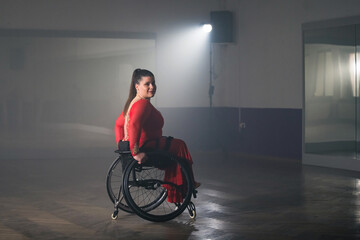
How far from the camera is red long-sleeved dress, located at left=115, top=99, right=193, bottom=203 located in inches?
171

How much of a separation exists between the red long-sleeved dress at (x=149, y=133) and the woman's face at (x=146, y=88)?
3.0 inches

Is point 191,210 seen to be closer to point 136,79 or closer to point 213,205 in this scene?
point 213,205

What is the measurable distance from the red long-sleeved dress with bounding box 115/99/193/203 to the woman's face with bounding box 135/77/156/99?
8 cm

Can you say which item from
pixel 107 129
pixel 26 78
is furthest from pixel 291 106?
pixel 26 78

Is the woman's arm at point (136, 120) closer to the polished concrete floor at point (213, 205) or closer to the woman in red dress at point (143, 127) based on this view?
the woman in red dress at point (143, 127)

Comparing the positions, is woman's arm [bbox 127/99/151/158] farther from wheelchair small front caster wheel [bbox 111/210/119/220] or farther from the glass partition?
the glass partition

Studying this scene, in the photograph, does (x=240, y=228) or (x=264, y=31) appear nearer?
(x=240, y=228)

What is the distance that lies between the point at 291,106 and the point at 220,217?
4.31m

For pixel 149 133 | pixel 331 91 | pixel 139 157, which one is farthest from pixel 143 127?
pixel 331 91

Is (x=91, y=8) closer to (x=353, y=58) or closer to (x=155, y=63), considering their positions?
(x=155, y=63)

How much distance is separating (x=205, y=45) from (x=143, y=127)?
19.4 feet

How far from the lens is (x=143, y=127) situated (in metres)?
4.47

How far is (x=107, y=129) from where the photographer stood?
9688 millimetres

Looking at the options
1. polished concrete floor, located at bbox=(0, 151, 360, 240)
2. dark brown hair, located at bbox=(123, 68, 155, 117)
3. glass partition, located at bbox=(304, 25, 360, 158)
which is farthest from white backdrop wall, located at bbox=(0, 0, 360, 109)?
dark brown hair, located at bbox=(123, 68, 155, 117)
